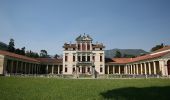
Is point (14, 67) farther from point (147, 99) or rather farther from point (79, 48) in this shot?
point (147, 99)

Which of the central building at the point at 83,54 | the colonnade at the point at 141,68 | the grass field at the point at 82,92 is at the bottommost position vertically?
the grass field at the point at 82,92

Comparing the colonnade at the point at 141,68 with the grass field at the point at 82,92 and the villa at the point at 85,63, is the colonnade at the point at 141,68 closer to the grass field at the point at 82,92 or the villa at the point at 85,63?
the villa at the point at 85,63

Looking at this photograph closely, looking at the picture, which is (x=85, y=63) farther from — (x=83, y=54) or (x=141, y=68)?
(x=141, y=68)

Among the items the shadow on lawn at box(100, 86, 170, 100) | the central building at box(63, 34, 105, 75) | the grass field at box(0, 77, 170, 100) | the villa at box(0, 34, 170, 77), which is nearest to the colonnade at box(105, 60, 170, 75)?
the villa at box(0, 34, 170, 77)

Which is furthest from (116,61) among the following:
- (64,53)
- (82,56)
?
(64,53)

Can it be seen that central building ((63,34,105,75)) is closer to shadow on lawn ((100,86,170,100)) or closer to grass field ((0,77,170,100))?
grass field ((0,77,170,100))

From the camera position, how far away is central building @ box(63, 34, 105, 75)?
197 feet

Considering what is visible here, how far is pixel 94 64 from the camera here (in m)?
60.0

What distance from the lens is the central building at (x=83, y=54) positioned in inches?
2366

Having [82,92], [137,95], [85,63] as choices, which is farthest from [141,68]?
[137,95]

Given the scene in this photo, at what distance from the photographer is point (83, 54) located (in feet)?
198

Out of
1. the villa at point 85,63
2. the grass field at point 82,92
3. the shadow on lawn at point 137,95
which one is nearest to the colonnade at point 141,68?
the villa at point 85,63

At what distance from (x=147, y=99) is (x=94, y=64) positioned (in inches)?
1969

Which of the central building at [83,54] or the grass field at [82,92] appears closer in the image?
the grass field at [82,92]
